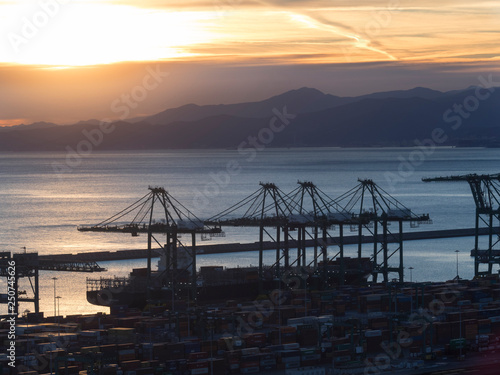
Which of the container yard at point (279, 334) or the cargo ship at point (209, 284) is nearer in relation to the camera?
the container yard at point (279, 334)

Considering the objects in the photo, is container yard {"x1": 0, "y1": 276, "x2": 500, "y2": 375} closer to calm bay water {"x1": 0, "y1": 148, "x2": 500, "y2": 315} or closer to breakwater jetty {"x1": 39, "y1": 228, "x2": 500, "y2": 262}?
calm bay water {"x1": 0, "y1": 148, "x2": 500, "y2": 315}

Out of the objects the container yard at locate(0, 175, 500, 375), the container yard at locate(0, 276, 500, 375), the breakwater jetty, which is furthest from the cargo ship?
the breakwater jetty

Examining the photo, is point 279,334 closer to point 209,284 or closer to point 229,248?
point 209,284

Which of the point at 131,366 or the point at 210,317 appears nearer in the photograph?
the point at 131,366

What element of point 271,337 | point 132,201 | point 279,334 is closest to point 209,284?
point 271,337

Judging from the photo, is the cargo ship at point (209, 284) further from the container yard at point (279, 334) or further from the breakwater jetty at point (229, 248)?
the breakwater jetty at point (229, 248)

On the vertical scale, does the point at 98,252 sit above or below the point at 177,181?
below

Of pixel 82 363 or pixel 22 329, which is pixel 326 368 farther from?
pixel 22 329

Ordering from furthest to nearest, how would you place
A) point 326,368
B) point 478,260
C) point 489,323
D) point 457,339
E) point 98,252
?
point 98,252 → point 478,260 → point 489,323 → point 457,339 → point 326,368

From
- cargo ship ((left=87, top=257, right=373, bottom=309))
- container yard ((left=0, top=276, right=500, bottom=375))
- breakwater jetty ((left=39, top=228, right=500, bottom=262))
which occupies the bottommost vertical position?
container yard ((left=0, top=276, right=500, bottom=375))

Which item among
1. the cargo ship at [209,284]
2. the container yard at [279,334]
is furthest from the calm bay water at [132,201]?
the container yard at [279,334]

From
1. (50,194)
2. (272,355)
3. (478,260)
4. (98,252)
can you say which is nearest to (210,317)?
(272,355)
